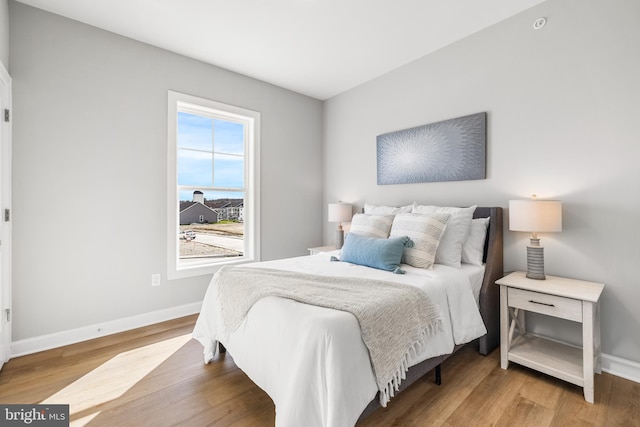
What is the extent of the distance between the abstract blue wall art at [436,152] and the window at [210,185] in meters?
1.63

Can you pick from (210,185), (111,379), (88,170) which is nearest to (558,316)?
(111,379)

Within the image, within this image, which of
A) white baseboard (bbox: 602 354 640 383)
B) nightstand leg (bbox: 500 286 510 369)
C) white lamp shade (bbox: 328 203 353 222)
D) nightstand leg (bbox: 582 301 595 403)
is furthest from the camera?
white lamp shade (bbox: 328 203 353 222)

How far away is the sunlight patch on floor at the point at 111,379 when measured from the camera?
5.51 ft

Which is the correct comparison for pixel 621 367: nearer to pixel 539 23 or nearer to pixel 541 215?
pixel 541 215

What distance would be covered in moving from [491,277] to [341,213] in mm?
1841

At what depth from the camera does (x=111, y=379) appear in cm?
190

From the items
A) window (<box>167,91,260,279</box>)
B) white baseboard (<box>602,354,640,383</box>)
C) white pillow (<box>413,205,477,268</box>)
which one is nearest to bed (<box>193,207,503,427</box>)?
white pillow (<box>413,205,477,268</box>)

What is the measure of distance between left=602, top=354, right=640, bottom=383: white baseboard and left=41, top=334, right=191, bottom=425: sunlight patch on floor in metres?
3.16

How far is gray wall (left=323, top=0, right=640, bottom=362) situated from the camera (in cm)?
193

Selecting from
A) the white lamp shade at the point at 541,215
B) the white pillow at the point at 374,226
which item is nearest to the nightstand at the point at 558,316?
the white lamp shade at the point at 541,215

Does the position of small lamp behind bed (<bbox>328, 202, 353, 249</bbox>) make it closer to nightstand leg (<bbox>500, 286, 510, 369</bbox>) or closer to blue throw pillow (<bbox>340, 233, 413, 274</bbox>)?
blue throw pillow (<bbox>340, 233, 413, 274</bbox>)

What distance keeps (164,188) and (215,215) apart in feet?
2.20

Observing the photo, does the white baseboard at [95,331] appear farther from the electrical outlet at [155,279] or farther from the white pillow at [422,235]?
the white pillow at [422,235]

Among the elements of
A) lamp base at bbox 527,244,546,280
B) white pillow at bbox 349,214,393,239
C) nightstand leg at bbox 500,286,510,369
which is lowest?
nightstand leg at bbox 500,286,510,369
